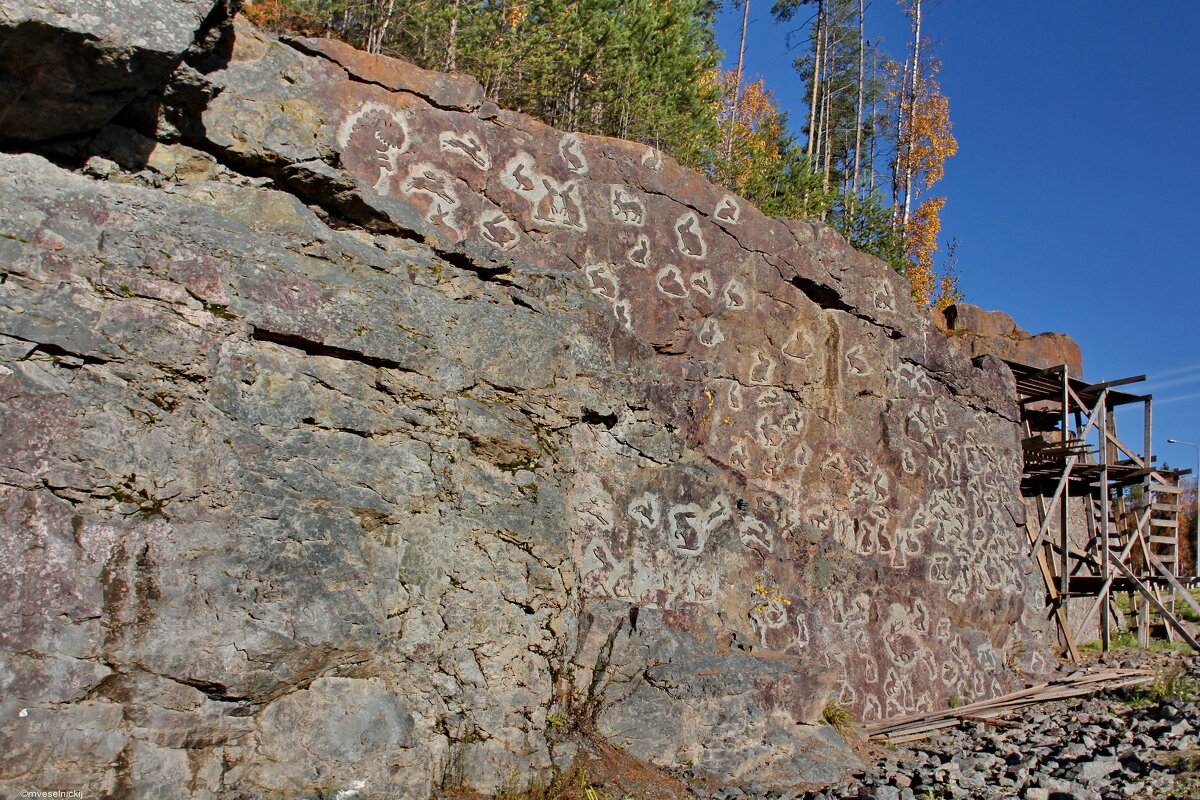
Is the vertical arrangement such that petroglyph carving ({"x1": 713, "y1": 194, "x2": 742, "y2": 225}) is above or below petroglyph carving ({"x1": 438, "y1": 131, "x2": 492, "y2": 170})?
above

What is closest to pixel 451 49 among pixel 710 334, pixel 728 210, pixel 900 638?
pixel 728 210

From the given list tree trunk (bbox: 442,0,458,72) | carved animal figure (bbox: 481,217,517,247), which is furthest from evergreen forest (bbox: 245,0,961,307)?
carved animal figure (bbox: 481,217,517,247)

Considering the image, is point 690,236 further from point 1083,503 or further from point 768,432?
point 1083,503

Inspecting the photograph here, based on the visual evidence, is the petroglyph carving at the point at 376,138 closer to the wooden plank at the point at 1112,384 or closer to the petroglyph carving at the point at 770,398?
the petroglyph carving at the point at 770,398

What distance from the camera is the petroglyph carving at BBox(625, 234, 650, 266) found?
9141 millimetres

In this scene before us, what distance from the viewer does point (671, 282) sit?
9.41 metres

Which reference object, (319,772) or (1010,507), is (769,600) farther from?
(1010,507)

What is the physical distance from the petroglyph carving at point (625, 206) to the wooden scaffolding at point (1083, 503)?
899 cm

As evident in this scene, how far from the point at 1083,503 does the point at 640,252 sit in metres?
11.9

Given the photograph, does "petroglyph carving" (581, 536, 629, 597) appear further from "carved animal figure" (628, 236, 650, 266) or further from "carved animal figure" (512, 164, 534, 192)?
"carved animal figure" (512, 164, 534, 192)

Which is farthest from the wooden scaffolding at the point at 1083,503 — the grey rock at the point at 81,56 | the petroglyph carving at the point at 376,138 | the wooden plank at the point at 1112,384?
the grey rock at the point at 81,56

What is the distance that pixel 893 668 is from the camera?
365 inches

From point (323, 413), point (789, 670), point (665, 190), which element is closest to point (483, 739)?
point (323, 413)

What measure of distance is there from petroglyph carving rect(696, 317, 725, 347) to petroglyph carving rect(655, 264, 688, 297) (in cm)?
40
